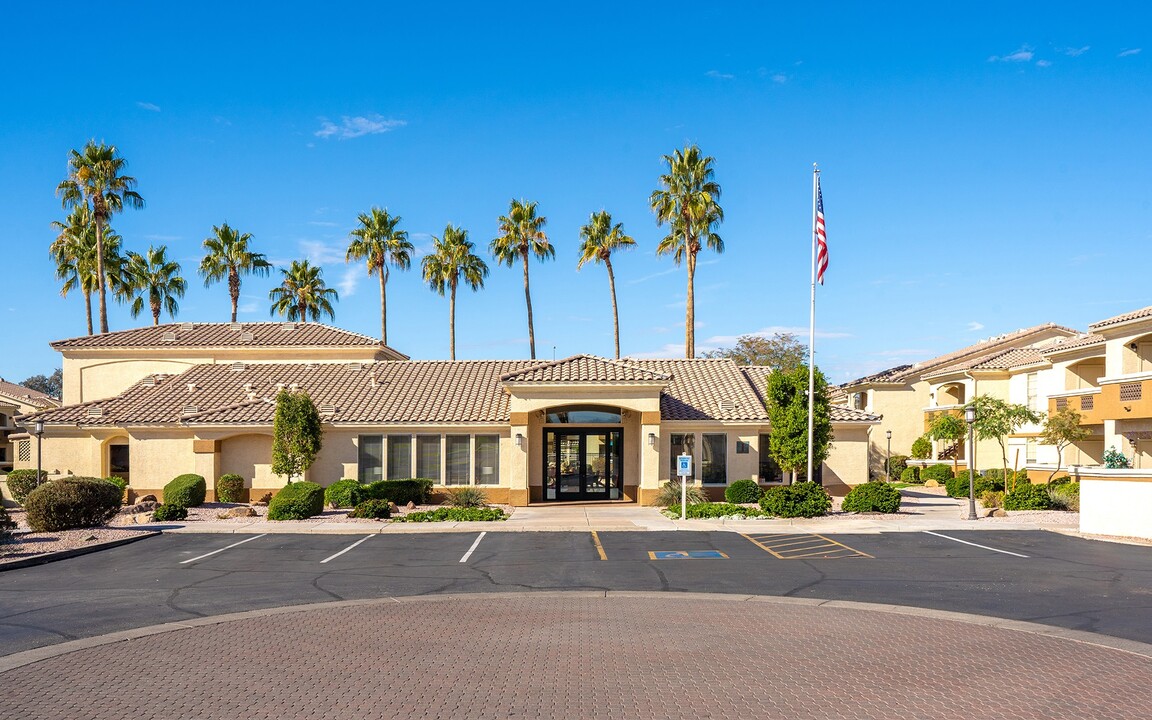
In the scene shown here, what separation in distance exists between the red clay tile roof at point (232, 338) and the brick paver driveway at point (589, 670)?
102 feet

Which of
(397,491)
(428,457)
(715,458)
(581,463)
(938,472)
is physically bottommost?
(938,472)

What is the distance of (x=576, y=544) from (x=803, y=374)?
12.7 m

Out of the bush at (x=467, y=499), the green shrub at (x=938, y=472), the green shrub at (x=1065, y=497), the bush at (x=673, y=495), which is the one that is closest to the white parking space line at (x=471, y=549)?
the bush at (x=467, y=499)

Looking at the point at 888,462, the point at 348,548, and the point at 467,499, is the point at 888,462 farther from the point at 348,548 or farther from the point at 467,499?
the point at 348,548

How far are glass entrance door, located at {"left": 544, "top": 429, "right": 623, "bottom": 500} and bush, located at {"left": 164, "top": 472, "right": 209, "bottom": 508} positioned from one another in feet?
39.3

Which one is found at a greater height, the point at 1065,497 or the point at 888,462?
the point at 1065,497

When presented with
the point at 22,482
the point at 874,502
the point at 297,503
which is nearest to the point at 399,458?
the point at 297,503

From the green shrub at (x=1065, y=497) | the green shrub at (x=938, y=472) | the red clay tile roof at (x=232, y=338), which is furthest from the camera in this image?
the green shrub at (x=938, y=472)

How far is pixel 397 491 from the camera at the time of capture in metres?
30.2

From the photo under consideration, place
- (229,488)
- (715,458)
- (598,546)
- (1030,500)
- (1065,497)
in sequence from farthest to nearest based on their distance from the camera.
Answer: (715,458) < (229,488) < (1030,500) < (1065,497) < (598,546)

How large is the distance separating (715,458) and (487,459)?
8427 millimetres

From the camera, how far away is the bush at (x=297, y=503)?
2601cm

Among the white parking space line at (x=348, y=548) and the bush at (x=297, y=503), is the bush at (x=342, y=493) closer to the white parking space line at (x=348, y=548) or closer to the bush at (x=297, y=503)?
the bush at (x=297, y=503)

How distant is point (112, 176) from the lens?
46.0m
